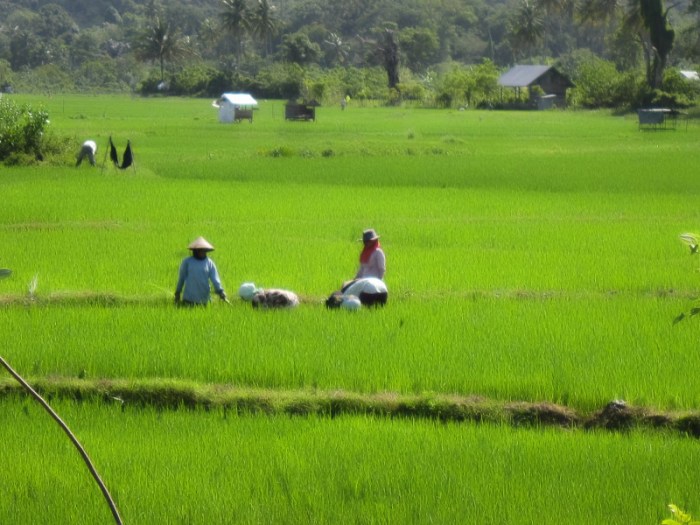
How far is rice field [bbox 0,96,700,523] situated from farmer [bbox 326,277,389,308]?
0.14 meters

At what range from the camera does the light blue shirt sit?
8336mm

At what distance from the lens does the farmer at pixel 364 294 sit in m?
8.60

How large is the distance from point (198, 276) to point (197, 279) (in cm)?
4

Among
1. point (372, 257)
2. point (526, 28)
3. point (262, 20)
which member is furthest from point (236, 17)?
point (372, 257)

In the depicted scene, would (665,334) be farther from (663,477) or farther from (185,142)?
(185,142)

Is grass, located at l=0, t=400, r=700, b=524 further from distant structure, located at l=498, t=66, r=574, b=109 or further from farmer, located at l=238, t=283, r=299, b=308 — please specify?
distant structure, located at l=498, t=66, r=574, b=109

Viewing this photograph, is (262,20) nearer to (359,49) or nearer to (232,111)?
(359,49)

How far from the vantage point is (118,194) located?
56.0 feet

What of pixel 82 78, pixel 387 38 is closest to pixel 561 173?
pixel 387 38

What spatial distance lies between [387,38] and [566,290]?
2301 inches

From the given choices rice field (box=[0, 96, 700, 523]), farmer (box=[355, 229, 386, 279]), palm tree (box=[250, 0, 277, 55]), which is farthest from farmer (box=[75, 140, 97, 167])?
palm tree (box=[250, 0, 277, 55])

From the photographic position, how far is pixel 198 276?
848cm

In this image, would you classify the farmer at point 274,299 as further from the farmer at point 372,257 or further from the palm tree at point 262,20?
the palm tree at point 262,20

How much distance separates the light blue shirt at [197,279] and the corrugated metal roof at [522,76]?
51121mm
